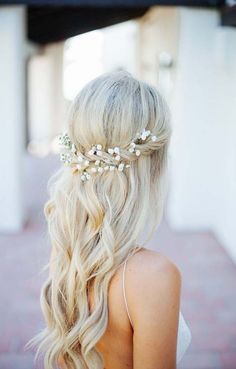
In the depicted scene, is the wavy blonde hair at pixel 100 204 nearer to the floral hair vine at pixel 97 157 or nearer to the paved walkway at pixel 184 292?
the floral hair vine at pixel 97 157

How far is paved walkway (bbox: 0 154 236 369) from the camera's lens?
3.33 meters

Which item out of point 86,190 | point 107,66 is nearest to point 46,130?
point 107,66

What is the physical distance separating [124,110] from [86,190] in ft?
0.85

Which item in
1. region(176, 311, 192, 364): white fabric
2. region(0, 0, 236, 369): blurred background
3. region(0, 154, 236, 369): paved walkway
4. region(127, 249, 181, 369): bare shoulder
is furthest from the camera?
region(0, 0, 236, 369): blurred background

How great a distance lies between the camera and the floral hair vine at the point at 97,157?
126 centimetres

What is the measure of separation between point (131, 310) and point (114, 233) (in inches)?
8.3

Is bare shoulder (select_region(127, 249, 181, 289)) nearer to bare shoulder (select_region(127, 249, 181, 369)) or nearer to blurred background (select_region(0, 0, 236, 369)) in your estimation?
bare shoulder (select_region(127, 249, 181, 369))

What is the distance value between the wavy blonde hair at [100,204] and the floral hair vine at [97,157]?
0.01 metres

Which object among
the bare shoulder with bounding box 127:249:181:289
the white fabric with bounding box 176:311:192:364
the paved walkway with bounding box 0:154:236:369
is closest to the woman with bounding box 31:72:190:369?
the bare shoulder with bounding box 127:249:181:289

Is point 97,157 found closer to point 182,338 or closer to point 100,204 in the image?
point 100,204

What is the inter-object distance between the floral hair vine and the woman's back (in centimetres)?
24

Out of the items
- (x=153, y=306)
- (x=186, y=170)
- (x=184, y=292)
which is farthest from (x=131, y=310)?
(x=186, y=170)

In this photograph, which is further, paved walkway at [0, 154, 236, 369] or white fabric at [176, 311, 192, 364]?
paved walkway at [0, 154, 236, 369]

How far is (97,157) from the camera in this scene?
1.28 metres
